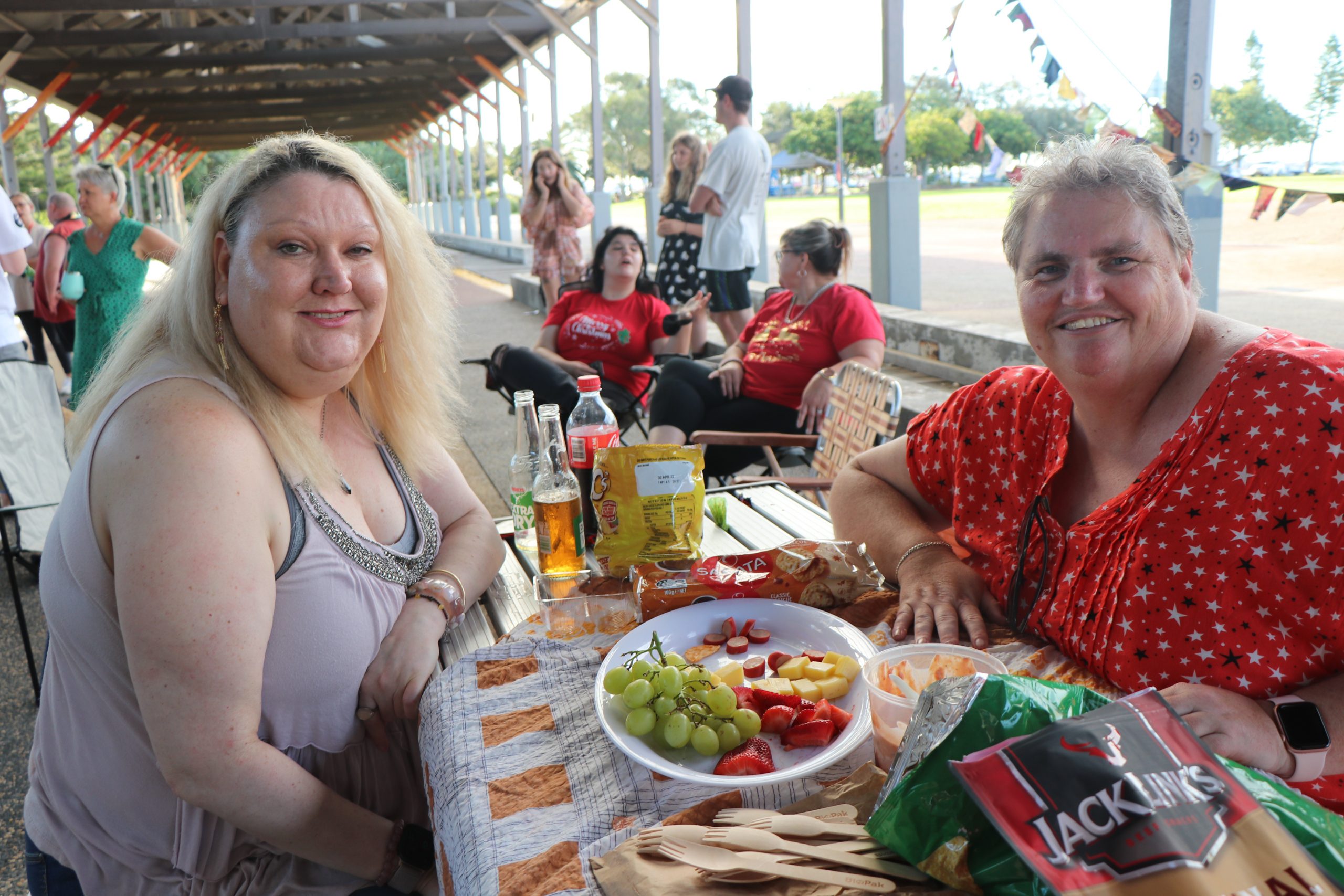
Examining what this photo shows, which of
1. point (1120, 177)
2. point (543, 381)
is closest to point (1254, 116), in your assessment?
point (543, 381)

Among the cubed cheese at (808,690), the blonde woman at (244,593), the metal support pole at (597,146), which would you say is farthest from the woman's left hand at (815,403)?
the metal support pole at (597,146)

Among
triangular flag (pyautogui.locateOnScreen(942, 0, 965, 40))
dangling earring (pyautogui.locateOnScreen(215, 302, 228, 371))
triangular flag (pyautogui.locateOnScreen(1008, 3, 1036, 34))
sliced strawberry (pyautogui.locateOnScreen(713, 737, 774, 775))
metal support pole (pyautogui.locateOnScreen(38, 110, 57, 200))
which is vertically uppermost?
metal support pole (pyautogui.locateOnScreen(38, 110, 57, 200))

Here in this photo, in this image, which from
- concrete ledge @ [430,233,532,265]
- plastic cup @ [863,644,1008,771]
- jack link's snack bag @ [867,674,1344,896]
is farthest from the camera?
concrete ledge @ [430,233,532,265]

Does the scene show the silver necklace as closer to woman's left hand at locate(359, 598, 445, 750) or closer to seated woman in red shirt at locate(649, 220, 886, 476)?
woman's left hand at locate(359, 598, 445, 750)

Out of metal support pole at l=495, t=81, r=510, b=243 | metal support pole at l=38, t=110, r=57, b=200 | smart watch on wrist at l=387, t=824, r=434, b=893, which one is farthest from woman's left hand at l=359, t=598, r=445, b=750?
metal support pole at l=495, t=81, r=510, b=243

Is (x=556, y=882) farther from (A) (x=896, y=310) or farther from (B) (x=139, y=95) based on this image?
(B) (x=139, y=95)

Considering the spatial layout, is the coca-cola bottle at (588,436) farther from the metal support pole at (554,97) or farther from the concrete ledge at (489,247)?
the metal support pole at (554,97)

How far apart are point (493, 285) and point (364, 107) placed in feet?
49.4

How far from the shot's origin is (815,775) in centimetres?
108

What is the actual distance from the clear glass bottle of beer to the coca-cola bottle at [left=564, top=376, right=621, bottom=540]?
0.05 meters

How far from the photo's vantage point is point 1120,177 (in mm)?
1330

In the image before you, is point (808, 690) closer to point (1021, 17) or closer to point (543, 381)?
point (543, 381)

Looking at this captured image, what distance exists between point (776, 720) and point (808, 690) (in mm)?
91

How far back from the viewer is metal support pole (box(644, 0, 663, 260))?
10250 mm
